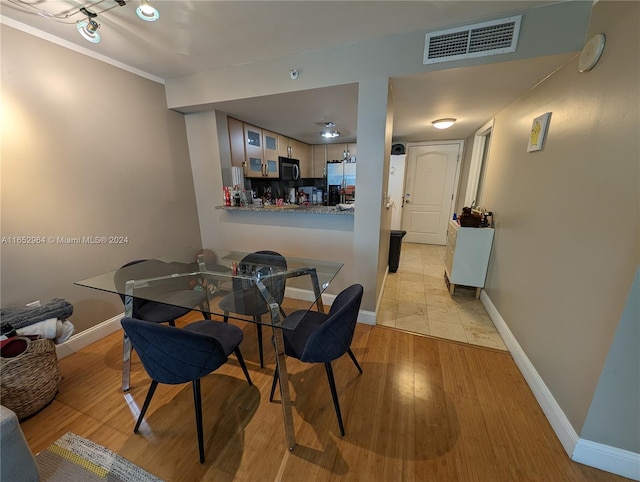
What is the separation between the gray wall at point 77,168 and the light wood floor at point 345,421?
782mm

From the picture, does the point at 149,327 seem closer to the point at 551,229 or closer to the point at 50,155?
the point at 50,155

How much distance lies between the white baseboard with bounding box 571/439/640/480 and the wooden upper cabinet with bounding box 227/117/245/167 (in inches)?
139

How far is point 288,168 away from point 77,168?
2637 mm

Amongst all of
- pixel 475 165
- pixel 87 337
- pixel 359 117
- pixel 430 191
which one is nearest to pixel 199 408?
pixel 87 337

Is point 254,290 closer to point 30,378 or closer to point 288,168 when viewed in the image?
point 30,378

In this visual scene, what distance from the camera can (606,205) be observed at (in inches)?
45.1

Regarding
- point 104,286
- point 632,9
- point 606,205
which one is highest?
point 632,9

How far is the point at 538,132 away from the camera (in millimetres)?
1775

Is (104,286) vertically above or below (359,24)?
below

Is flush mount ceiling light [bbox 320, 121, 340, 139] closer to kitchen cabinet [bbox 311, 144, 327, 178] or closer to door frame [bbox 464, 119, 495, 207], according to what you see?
kitchen cabinet [bbox 311, 144, 327, 178]

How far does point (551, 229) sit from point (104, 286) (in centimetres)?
306

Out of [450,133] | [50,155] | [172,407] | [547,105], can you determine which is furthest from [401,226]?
[50,155]

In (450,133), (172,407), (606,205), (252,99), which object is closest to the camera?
(606,205)

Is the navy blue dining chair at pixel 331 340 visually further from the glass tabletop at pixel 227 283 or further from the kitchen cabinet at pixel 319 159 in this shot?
the kitchen cabinet at pixel 319 159
